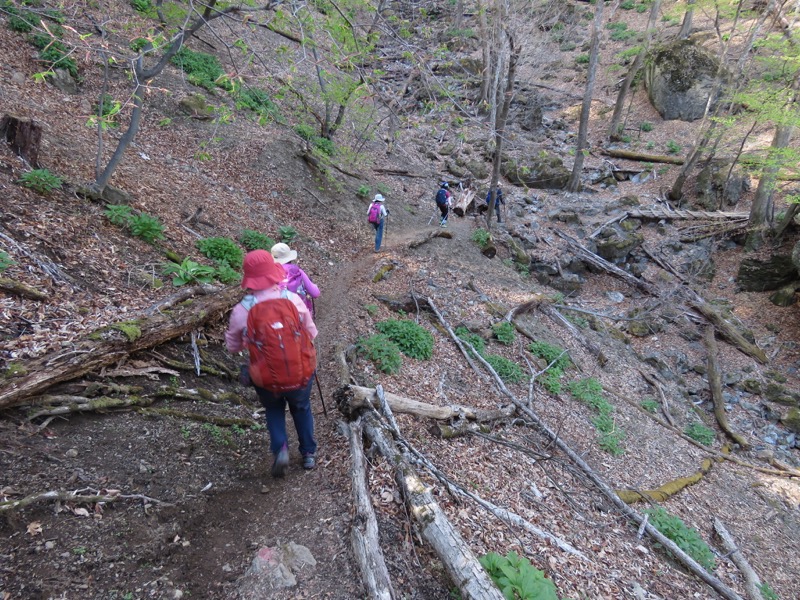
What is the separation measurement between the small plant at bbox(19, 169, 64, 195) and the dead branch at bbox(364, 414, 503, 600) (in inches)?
233

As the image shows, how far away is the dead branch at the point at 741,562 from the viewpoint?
577 centimetres

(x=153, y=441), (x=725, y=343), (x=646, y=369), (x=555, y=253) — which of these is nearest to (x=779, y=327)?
(x=725, y=343)

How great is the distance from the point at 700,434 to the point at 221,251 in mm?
11202

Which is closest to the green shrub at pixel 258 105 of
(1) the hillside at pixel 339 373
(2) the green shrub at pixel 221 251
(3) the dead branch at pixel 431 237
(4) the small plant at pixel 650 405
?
(1) the hillside at pixel 339 373

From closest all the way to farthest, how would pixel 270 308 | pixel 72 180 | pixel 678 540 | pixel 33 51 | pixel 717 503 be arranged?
1. pixel 270 308
2. pixel 678 540
3. pixel 72 180
4. pixel 717 503
5. pixel 33 51

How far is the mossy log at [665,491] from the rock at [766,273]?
414 inches

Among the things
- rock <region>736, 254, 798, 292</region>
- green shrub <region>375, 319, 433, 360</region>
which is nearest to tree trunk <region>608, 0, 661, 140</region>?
rock <region>736, 254, 798, 292</region>

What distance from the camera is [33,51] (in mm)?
10469

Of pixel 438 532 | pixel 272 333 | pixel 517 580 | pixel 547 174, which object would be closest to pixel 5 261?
pixel 272 333

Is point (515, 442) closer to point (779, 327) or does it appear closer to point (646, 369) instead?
point (646, 369)

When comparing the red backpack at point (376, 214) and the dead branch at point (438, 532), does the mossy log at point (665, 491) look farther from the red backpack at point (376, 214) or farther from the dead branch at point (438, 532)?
the red backpack at point (376, 214)

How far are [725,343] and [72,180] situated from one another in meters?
17.7

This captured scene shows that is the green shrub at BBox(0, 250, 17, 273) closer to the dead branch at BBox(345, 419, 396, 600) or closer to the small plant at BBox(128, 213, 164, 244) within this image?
the small plant at BBox(128, 213, 164, 244)

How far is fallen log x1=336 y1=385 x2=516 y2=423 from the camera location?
4781mm
